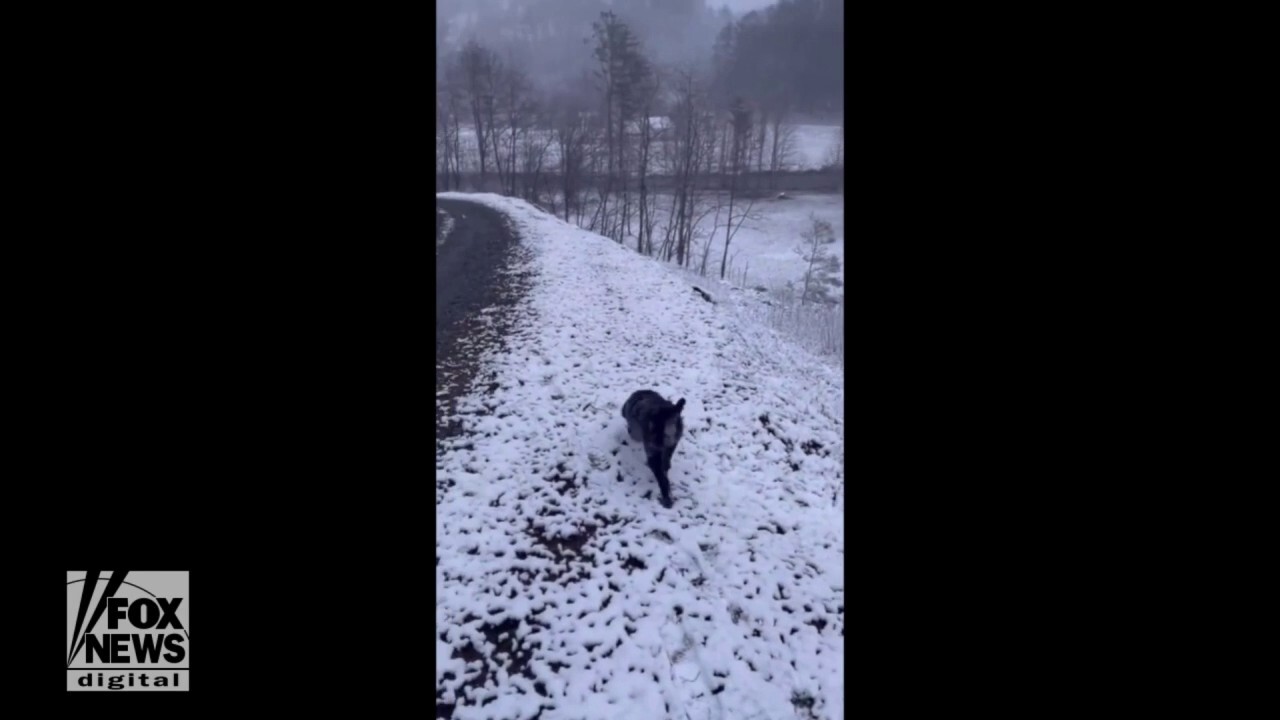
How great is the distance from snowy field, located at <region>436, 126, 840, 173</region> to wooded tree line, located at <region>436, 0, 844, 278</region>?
19 centimetres

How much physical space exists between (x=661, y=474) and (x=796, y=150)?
34.4 meters

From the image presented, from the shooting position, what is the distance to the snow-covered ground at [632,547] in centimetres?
389

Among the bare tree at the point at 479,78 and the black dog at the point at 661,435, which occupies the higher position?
the bare tree at the point at 479,78

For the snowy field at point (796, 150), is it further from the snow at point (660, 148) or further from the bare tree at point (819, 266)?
the bare tree at point (819, 266)

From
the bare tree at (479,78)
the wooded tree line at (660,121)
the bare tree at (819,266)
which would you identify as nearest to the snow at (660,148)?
the wooded tree line at (660,121)

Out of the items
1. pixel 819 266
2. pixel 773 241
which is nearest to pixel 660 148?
pixel 773 241

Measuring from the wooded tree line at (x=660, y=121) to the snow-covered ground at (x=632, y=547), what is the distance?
14581 millimetres

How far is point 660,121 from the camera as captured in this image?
25828 mm
